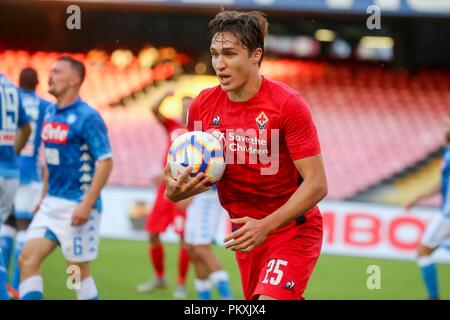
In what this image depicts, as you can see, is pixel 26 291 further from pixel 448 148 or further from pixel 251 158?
pixel 448 148

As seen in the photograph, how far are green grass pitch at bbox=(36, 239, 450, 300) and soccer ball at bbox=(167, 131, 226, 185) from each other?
383 cm

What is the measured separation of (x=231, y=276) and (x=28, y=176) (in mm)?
2952

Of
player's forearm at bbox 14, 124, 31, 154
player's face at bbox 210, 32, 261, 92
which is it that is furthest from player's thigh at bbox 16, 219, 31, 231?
player's face at bbox 210, 32, 261, 92

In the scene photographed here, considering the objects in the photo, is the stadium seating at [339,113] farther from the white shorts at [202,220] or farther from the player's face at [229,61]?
the player's face at [229,61]

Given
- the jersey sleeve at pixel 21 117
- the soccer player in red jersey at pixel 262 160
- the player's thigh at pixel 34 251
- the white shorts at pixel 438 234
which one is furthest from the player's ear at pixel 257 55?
the white shorts at pixel 438 234

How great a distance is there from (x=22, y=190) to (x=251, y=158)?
171 inches

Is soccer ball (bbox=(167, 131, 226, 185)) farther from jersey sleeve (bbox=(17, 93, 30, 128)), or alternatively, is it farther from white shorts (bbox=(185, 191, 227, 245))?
white shorts (bbox=(185, 191, 227, 245))

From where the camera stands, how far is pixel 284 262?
465 centimetres

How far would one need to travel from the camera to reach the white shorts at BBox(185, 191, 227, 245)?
814cm

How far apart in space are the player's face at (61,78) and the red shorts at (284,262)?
7.85 feet

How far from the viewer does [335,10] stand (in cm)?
1427

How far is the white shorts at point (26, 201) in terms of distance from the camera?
834cm

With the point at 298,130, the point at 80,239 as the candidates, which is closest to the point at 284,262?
the point at 298,130
